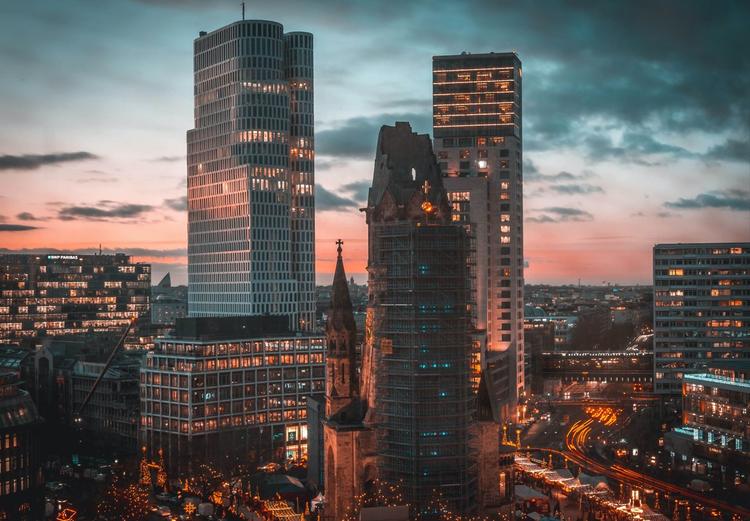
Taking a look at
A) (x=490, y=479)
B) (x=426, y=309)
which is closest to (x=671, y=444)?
(x=490, y=479)

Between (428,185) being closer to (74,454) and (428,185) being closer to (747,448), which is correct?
(747,448)

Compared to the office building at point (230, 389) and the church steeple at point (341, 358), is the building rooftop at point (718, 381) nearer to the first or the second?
Result: the church steeple at point (341, 358)

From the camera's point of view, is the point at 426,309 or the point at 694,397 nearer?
the point at 426,309

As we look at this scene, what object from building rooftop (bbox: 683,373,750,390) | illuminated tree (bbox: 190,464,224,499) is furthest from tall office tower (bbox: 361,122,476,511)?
building rooftop (bbox: 683,373,750,390)

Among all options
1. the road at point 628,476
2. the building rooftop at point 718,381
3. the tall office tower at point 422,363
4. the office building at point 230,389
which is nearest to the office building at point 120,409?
the office building at point 230,389

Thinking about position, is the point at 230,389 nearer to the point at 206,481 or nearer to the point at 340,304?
the point at 206,481

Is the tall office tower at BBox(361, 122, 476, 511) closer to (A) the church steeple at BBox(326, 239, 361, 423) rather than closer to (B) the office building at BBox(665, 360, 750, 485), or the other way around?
(A) the church steeple at BBox(326, 239, 361, 423)

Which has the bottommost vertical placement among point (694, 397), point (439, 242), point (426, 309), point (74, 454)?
point (74, 454)

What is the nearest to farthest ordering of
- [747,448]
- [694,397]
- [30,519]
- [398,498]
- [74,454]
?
[398,498]
[30,519]
[747,448]
[694,397]
[74,454]
